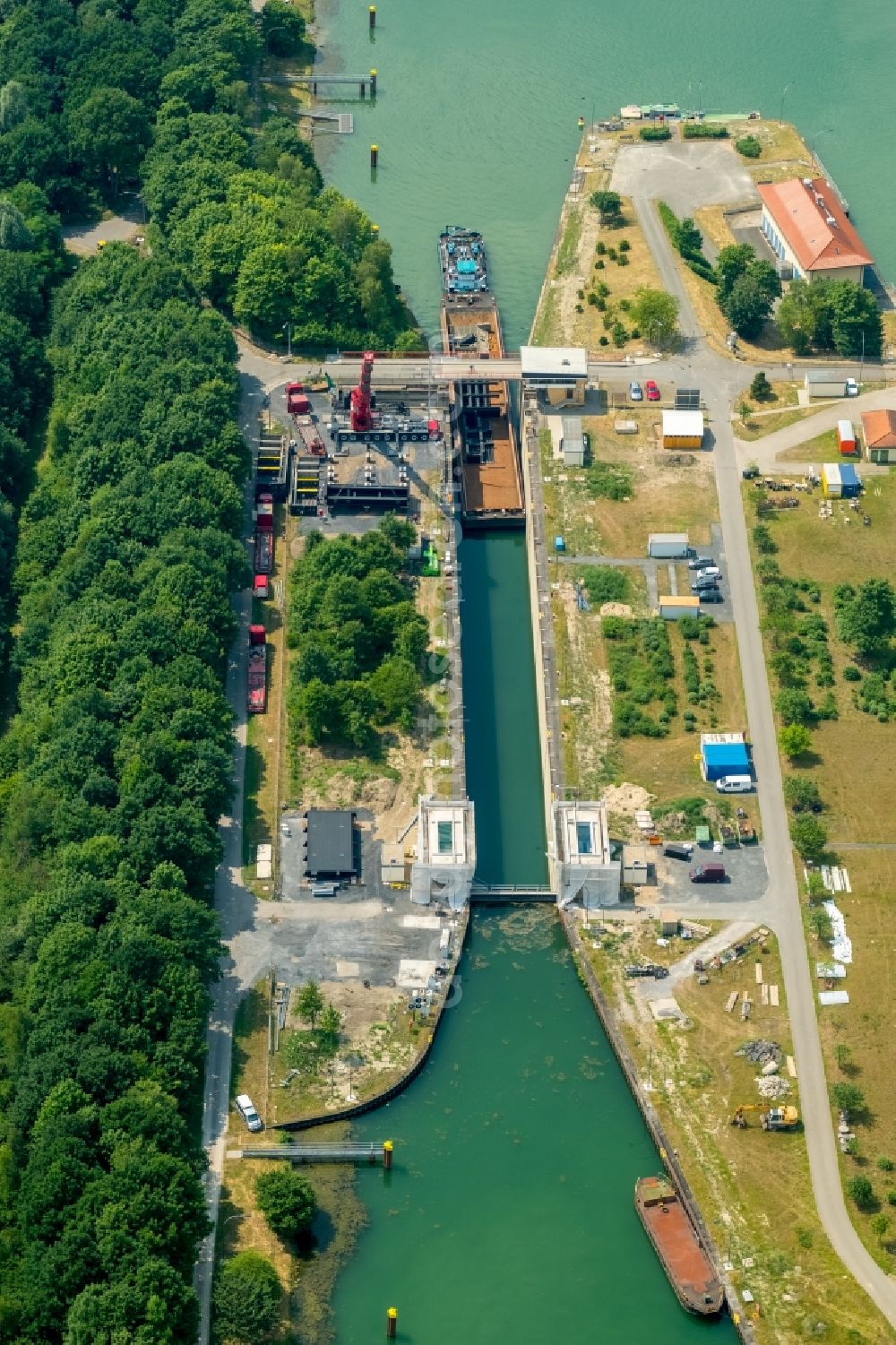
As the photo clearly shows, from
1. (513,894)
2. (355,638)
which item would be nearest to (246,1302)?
(513,894)

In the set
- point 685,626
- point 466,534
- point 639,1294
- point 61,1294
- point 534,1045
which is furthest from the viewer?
point 466,534

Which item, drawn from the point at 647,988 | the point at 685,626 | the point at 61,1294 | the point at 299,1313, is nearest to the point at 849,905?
the point at 647,988

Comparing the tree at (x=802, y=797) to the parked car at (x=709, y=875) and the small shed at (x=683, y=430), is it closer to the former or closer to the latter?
the parked car at (x=709, y=875)

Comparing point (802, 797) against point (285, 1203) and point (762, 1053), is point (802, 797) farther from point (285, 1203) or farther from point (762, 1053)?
point (285, 1203)

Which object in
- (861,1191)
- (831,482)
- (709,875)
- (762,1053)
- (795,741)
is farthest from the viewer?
(831,482)

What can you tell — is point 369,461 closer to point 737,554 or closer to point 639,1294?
point 737,554

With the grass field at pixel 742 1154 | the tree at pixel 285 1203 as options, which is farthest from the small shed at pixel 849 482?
the tree at pixel 285 1203

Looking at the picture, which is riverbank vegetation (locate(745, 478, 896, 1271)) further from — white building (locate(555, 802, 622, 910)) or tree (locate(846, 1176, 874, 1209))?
white building (locate(555, 802, 622, 910))
